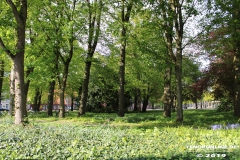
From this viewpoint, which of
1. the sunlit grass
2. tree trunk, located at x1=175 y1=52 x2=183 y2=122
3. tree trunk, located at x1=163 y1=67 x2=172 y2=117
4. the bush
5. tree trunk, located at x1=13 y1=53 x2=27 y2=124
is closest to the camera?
the bush

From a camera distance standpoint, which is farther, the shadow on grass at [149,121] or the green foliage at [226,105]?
the green foliage at [226,105]

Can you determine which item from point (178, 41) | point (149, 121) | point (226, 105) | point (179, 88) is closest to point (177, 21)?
point (178, 41)

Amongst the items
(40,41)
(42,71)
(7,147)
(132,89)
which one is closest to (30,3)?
(40,41)

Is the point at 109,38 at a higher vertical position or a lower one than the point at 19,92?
higher

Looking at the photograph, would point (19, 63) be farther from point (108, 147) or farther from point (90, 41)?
point (90, 41)

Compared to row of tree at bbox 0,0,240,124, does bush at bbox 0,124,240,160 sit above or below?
below

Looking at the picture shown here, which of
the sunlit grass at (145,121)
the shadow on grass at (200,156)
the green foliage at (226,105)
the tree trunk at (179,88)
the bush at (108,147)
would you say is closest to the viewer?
the shadow on grass at (200,156)

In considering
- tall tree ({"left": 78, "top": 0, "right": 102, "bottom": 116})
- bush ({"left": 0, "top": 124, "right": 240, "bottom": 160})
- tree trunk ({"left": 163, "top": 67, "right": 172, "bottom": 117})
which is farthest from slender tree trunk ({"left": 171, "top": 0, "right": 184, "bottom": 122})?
tall tree ({"left": 78, "top": 0, "right": 102, "bottom": 116})

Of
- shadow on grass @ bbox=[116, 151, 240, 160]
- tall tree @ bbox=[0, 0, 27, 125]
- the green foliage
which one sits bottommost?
shadow on grass @ bbox=[116, 151, 240, 160]

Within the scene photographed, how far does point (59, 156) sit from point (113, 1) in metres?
12.6

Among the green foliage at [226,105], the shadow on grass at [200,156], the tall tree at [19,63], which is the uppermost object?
the tall tree at [19,63]

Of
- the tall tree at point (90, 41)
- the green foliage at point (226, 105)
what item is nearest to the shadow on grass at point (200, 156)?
the tall tree at point (90, 41)

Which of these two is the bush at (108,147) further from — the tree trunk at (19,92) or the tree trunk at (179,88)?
the tree trunk at (179,88)

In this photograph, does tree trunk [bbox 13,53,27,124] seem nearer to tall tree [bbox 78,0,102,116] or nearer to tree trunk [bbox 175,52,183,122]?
tree trunk [bbox 175,52,183,122]
